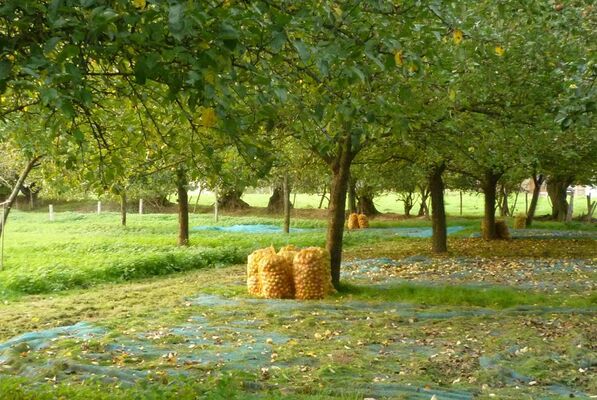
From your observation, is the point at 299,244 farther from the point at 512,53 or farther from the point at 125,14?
the point at 125,14

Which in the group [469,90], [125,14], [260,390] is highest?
[469,90]

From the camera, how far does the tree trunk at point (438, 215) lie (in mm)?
19188

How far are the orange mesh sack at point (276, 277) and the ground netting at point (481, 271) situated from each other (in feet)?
8.40

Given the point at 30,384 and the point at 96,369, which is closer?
the point at 30,384

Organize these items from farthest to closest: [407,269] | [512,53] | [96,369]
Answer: [407,269] → [512,53] → [96,369]

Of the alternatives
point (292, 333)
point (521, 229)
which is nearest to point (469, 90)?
point (292, 333)

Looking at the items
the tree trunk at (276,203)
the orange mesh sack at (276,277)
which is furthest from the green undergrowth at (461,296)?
the tree trunk at (276,203)

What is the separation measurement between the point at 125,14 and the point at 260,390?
3.76m

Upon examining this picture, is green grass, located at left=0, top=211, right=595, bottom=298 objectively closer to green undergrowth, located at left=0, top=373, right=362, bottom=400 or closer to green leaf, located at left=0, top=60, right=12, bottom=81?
green undergrowth, located at left=0, top=373, right=362, bottom=400

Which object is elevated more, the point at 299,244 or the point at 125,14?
the point at 125,14

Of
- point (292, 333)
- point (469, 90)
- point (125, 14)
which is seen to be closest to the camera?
point (125, 14)

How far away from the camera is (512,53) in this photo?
10.3 m

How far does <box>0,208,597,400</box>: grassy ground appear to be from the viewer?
6211 mm

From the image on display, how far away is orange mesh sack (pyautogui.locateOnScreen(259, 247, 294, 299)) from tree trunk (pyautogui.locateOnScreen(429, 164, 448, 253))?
8344 millimetres
